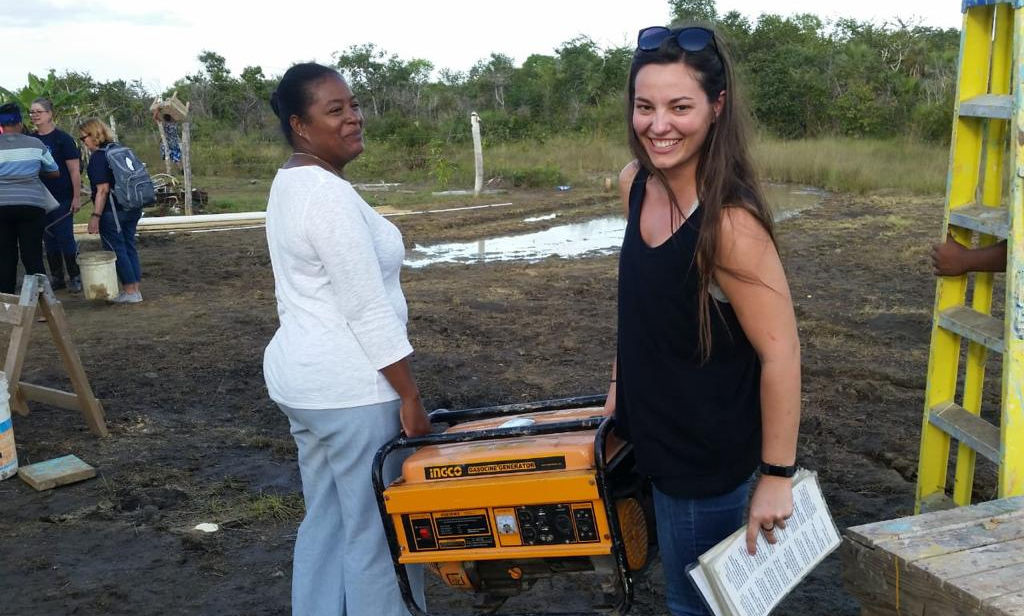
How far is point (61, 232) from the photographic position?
377 inches

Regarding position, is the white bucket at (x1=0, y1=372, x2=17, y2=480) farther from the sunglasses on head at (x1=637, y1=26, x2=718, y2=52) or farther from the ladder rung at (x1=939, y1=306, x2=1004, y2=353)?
the ladder rung at (x1=939, y1=306, x2=1004, y2=353)

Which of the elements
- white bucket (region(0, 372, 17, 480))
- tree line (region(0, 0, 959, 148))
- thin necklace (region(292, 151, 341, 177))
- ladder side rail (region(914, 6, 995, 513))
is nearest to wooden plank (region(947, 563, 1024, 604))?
ladder side rail (region(914, 6, 995, 513))

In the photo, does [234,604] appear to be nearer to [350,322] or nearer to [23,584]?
[23,584]

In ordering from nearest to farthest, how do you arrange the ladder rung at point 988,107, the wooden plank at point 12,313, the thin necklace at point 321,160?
the thin necklace at point 321,160
the ladder rung at point 988,107
the wooden plank at point 12,313

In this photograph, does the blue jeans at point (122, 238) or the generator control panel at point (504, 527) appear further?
the blue jeans at point (122, 238)

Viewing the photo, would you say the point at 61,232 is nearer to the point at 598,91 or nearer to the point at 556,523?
the point at 556,523

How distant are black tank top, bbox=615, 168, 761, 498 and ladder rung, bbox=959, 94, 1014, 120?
1324 millimetres

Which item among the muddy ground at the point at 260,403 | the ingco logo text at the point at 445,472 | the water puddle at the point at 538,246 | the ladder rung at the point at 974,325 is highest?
the ladder rung at the point at 974,325

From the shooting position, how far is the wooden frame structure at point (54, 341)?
17.1ft

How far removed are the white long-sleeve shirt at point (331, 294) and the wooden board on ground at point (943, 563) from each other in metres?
1.38

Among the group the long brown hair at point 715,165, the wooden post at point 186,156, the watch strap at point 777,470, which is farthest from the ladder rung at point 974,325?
the wooden post at point 186,156

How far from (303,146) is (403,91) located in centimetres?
3545

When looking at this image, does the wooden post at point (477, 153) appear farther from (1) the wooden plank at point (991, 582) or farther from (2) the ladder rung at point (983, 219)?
(1) the wooden plank at point (991, 582)

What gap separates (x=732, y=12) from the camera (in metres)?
36.6
